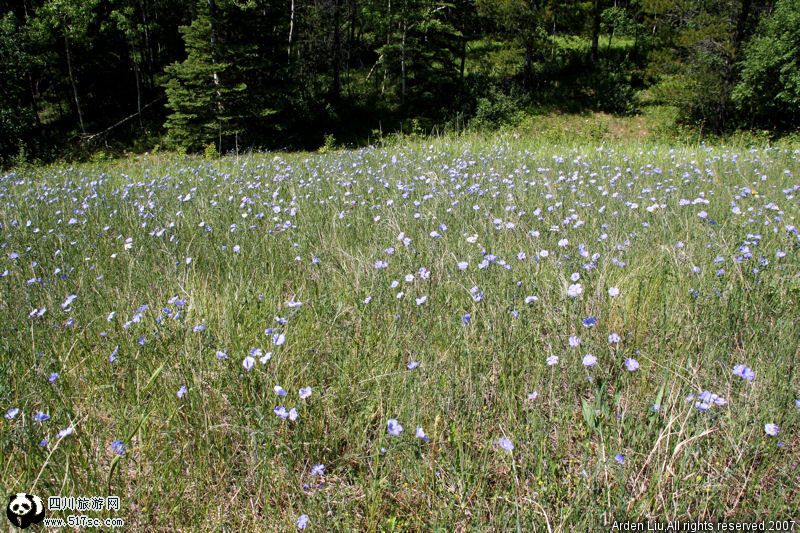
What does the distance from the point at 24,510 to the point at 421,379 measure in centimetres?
141

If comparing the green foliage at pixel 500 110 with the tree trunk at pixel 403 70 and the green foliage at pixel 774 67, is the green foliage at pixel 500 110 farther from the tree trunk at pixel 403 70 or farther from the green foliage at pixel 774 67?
the green foliage at pixel 774 67

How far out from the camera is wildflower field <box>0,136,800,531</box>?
1.43m

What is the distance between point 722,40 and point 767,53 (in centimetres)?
223

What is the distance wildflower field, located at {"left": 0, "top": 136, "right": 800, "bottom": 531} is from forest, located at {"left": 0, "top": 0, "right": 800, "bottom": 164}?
12046mm

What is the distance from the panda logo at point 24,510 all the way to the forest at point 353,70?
13.7m

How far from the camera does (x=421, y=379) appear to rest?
1806mm

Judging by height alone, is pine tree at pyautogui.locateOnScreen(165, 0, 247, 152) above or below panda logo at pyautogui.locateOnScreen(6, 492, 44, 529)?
above

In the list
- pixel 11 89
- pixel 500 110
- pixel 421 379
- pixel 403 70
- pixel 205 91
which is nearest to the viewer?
pixel 421 379

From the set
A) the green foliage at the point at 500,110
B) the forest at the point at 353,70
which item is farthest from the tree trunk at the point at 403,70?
the green foliage at the point at 500,110

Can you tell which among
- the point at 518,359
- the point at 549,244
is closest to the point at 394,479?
the point at 518,359

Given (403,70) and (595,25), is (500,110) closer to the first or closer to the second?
(403,70)

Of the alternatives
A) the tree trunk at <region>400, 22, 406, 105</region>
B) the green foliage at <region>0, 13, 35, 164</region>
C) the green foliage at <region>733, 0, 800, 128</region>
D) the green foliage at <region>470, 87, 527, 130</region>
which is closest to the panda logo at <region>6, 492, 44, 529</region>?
the green foliage at <region>0, 13, 35, 164</region>

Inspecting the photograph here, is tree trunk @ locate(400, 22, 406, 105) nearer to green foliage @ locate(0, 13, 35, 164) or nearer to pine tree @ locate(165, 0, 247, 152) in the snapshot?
pine tree @ locate(165, 0, 247, 152)

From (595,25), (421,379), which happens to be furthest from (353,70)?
(421,379)
